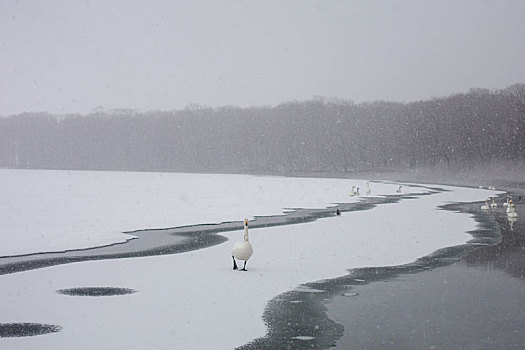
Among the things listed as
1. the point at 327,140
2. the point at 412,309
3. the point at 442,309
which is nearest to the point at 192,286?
the point at 412,309

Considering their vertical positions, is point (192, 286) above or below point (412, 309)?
above

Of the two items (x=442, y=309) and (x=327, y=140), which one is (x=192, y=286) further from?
(x=327, y=140)

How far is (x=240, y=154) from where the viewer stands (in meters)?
167

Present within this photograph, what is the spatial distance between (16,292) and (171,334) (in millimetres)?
4209

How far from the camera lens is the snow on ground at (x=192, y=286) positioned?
29.3 ft

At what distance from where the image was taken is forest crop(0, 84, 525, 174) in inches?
4658

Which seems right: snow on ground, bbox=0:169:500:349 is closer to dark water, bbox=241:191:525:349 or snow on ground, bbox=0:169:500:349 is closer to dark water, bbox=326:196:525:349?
dark water, bbox=241:191:525:349

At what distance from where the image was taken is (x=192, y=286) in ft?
41.2

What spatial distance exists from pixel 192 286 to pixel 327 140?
140 m

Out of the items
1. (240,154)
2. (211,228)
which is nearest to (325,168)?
(240,154)

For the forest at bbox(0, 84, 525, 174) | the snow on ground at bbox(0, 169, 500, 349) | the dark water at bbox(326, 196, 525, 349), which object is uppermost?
the forest at bbox(0, 84, 525, 174)

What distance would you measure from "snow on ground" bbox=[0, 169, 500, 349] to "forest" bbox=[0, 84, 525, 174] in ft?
293

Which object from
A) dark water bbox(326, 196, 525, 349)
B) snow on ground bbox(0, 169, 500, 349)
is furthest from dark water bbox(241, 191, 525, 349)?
snow on ground bbox(0, 169, 500, 349)

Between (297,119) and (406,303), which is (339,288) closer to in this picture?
(406,303)
